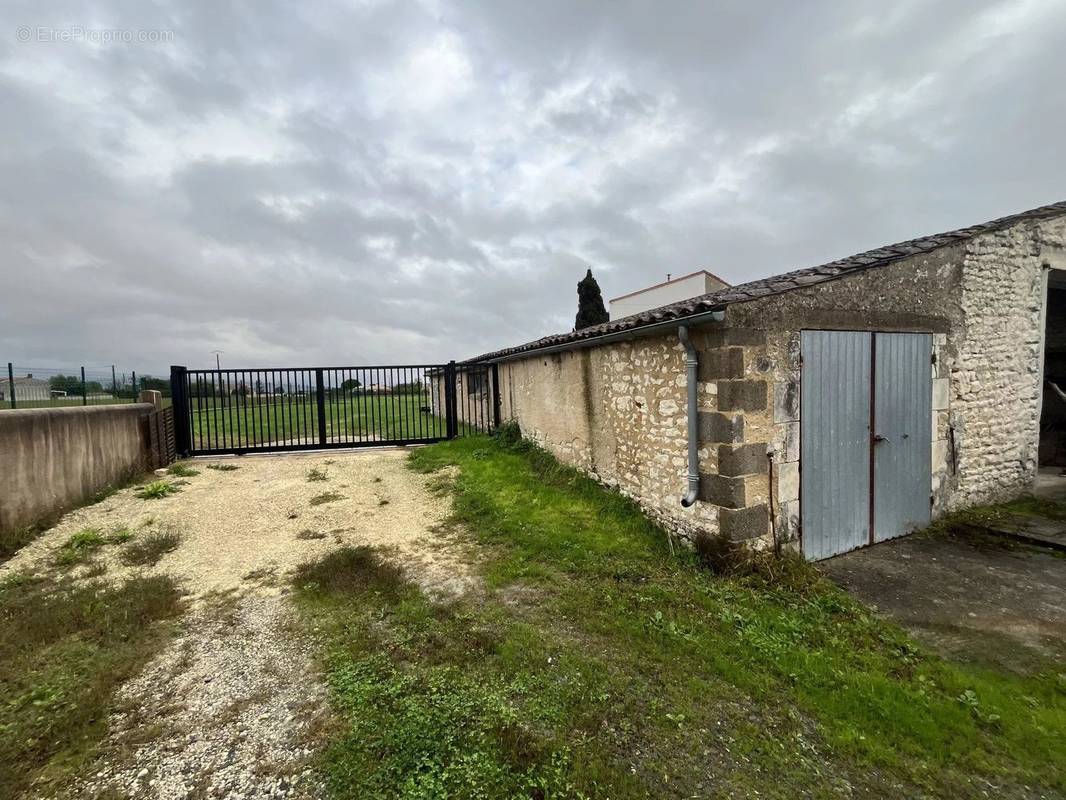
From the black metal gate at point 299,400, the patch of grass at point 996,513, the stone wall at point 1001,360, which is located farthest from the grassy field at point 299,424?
the stone wall at point 1001,360

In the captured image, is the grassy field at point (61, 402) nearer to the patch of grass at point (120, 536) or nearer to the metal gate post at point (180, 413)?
the metal gate post at point (180, 413)

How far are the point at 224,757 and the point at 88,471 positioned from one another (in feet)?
21.7

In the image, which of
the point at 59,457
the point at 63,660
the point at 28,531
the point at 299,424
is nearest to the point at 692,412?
the point at 63,660

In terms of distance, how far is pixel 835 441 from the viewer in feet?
16.0

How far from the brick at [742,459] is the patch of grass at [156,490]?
26.0 feet

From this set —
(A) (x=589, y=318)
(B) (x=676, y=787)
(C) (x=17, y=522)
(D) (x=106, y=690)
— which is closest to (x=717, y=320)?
(B) (x=676, y=787)

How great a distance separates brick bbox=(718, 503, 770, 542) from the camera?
432cm

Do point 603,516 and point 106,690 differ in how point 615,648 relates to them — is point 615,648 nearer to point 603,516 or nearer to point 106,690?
point 603,516

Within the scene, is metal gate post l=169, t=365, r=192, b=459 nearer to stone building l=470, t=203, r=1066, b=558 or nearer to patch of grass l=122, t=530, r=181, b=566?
patch of grass l=122, t=530, r=181, b=566

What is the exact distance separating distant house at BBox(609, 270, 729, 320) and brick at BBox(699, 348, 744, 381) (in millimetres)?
9016

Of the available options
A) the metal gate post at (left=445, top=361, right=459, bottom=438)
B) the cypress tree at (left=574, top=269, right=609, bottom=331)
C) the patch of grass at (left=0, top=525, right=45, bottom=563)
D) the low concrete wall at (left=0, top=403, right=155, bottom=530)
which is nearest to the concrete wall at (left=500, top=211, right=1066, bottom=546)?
the metal gate post at (left=445, top=361, right=459, bottom=438)

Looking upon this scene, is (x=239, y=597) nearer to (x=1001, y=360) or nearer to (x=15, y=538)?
(x=15, y=538)

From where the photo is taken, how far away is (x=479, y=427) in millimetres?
12312

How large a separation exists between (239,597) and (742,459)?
186 inches
